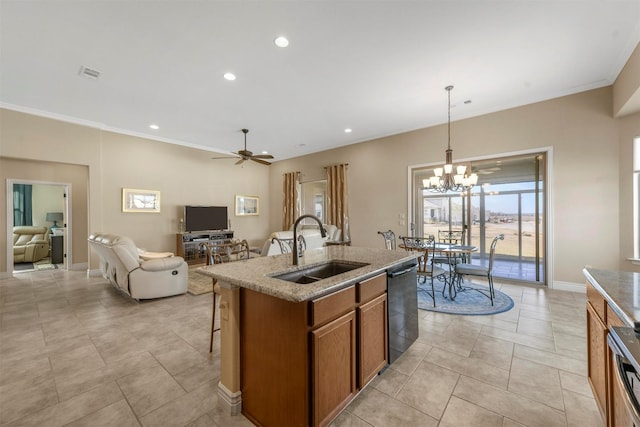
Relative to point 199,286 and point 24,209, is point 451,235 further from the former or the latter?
point 24,209

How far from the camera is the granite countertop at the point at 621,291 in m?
1.12

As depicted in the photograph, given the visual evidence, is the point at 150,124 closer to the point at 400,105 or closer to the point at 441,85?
the point at 400,105

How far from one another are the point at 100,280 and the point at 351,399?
19.1ft

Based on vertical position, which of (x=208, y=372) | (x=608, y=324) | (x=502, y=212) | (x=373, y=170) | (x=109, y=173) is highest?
(x=373, y=170)

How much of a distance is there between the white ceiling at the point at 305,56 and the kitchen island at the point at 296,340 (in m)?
2.43

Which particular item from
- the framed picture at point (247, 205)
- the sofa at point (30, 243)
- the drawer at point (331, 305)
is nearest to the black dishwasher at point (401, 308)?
the drawer at point (331, 305)

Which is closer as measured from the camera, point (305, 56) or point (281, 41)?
point (281, 41)

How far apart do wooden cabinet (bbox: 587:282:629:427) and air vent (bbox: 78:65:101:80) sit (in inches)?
→ 216

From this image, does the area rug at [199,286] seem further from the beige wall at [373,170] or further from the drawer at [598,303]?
the drawer at [598,303]

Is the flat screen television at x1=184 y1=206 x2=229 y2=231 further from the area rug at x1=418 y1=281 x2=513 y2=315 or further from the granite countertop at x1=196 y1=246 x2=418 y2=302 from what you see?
the area rug at x1=418 y1=281 x2=513 y2=315

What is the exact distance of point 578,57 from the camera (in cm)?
321

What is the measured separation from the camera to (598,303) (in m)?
1.54

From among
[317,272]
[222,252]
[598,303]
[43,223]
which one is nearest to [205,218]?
[222,252]

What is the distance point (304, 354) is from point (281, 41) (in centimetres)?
306
